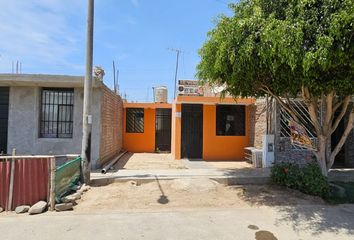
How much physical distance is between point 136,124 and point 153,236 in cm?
1291

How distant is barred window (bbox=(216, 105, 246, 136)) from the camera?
14141 mm

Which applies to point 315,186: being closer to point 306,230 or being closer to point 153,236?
point 306,230

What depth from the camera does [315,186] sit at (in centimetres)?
736

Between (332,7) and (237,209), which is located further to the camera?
(237,209)

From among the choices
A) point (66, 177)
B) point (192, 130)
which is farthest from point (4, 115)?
point (192, 130)

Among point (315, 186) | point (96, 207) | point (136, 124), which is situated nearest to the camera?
point (96, 207)

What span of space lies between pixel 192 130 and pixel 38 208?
8872 mm

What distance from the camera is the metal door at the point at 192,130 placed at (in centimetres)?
1396

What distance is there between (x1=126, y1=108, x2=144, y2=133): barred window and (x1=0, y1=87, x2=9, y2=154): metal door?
765 cm

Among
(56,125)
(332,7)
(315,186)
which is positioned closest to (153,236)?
(315,186)

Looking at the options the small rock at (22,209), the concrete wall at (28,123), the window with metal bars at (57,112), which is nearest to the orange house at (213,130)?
the concrete wall at (28,123)

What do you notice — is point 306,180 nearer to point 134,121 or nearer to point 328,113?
point 328,113

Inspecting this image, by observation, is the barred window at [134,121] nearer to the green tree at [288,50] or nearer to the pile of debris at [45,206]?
the green tree at [288,50]

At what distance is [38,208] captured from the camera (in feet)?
19.6
